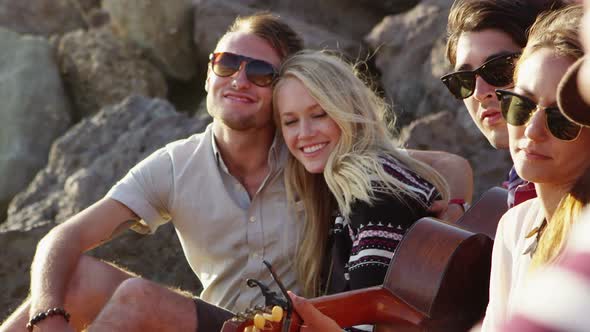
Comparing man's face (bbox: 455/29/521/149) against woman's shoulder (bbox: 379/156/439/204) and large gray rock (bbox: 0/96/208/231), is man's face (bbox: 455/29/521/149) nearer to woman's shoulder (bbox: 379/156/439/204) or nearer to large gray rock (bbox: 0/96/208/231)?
woman's shoulder (bbox: 379/156/439/204)

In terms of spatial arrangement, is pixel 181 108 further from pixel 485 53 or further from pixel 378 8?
pixel 485 53

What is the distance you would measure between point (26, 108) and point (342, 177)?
5.79 meters

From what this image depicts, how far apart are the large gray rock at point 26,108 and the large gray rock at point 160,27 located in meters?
0.76

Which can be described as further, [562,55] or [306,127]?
[306,127]

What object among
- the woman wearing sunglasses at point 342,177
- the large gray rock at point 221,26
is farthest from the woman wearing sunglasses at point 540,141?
the large gray rock at point 221,26

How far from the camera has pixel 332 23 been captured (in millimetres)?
8820

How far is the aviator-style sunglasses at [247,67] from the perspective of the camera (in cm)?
399

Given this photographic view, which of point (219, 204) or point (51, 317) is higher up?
point (219, 204)

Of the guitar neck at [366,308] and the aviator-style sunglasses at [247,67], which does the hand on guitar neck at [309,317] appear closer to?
the guitar neck at [366,308]

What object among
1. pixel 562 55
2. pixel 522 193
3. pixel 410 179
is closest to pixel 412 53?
pixel 410 179

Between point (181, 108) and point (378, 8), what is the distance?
2.02 meters

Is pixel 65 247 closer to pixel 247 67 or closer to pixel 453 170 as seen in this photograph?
pixel 247 67

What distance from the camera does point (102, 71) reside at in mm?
8766

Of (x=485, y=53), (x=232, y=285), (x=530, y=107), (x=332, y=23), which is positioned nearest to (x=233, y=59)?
(x=232, y=285)
